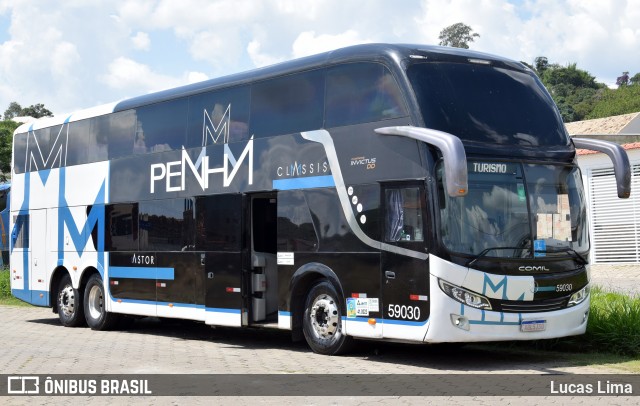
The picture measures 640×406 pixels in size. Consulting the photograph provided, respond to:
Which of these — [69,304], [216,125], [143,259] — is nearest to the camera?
[216,125]

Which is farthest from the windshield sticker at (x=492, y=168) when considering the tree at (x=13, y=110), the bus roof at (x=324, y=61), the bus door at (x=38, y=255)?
the tree at (x=13, y=110)

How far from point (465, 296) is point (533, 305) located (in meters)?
1.08

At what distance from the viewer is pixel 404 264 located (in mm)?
12500

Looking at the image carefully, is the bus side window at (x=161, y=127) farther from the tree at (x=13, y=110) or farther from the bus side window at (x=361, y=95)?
the tree at (x=13, y=110)

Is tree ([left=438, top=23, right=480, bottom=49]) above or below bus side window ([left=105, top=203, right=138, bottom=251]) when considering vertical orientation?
above

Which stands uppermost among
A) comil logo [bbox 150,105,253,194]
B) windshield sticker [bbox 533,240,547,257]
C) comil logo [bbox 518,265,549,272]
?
comil logo [bbox 150,105,253,194]

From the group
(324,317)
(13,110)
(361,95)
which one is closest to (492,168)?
(361,95)

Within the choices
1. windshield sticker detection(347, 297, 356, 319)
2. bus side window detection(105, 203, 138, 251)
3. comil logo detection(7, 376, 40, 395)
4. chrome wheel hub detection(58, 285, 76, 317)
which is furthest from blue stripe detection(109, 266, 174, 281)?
comil logo detection(7, 376, 40, 395)

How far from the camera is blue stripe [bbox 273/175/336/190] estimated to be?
1384 cm

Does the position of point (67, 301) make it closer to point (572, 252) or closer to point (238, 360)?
point (238, 360)

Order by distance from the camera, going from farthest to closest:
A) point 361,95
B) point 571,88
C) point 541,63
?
point 541,63
point 571,88
point 361,95

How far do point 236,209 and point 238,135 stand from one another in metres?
1.21

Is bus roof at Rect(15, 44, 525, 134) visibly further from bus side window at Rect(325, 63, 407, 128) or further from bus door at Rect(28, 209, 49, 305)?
bus door at Rect(28, 209, 49, 305)

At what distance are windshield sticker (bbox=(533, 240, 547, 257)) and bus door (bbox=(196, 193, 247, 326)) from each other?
4992 mm
